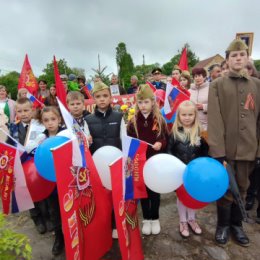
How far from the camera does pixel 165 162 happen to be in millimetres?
2506

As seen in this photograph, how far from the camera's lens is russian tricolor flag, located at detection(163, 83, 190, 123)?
3953 millimetres

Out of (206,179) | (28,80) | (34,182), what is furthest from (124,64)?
(206,179)

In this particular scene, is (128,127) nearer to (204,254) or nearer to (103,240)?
(103,240)

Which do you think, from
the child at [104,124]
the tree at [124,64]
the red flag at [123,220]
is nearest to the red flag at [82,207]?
the red flag at [123,220]

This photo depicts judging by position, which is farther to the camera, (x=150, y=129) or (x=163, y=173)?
(x=150, y=129)

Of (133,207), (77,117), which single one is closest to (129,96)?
(77,117)

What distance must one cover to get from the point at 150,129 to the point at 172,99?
48.3 inches

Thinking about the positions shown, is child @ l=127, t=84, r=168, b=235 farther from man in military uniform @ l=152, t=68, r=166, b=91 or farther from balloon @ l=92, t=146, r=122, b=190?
man in military uniform @ l=152, t=68, r=166, b=91

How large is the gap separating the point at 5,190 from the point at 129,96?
5160 mm

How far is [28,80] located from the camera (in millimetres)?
7238

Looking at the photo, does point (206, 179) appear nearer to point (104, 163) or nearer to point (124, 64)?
point (104, 163)

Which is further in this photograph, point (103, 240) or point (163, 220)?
point (163, 220)

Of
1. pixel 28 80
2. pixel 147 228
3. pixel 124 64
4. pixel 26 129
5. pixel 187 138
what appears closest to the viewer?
pixel 187 138

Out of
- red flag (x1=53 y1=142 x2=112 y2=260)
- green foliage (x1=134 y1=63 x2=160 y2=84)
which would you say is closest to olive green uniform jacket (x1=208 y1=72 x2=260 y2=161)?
red flag (x1=53 y1=142 x2=112 y2=260)
